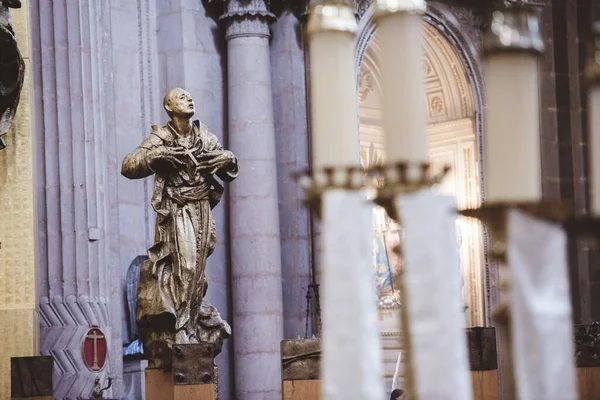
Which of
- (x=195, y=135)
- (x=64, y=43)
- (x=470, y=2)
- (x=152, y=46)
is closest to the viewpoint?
(x=195, y=135)

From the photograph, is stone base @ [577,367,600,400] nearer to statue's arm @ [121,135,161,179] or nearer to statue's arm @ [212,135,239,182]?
statue's arm @ [212,135,239,182]

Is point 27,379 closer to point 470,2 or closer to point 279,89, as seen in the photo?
point 279,89

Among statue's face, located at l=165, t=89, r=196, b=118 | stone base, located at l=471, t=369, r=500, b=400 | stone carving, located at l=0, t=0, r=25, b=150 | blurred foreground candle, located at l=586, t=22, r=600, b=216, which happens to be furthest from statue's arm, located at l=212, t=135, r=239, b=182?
blurred foreground candle, located at l=586, t=22, r=600, b=216

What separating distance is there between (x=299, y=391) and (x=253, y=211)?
5072 millimetres

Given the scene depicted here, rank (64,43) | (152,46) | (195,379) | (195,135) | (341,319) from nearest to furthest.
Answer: (341,319), (195,379), (195,135), (64,43), (152,46)

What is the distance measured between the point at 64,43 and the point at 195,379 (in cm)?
427

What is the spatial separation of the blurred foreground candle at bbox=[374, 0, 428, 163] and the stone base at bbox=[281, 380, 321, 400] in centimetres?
795

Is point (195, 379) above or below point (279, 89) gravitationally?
below

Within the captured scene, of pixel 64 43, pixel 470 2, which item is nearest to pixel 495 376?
pixel 64 43

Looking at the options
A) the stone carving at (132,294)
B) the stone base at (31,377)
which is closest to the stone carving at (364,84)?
the stone carving at (132,294)

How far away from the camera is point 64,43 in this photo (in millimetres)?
14680

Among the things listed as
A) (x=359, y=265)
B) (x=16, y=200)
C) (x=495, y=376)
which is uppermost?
(x=16, y=200)

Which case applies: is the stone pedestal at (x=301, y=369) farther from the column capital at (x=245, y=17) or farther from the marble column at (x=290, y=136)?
the column capital at (x=245, y=17)

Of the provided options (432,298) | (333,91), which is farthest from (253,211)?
(432,298)
